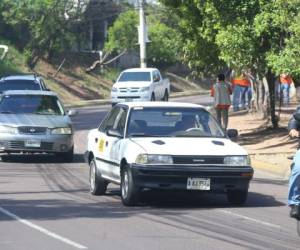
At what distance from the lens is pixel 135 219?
41.5 feet

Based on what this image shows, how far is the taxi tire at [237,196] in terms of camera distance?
45.9 feet

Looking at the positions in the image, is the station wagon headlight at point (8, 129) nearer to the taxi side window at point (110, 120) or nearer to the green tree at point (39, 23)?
the taxi side window at point (110, 120)

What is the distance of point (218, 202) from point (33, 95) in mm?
8622

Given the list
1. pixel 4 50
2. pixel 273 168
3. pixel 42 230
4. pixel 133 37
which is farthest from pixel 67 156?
→ pixel 133 37

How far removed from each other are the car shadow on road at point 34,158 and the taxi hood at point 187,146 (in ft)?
26.8

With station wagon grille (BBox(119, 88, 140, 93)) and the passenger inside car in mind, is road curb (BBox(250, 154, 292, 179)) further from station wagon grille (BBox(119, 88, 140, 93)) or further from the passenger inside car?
station wagon grille (BBox(119, 88, 140, 93))

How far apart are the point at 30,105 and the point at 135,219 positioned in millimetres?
9862

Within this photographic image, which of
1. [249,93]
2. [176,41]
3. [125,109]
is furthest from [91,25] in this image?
[125,109]

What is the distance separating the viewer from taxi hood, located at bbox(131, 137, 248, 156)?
13.6m

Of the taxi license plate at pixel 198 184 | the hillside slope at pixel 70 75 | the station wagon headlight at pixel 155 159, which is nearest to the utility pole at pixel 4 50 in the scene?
the hillside slope at pixel 70 75

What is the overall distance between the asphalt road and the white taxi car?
0.38 metres

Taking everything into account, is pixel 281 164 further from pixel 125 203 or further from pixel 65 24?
pixel 65 24

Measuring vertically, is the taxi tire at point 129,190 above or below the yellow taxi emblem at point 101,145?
below

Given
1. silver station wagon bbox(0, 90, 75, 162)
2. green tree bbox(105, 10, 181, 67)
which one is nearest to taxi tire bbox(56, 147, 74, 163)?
silver station wagon bbox(0, 90, 75, 162)
